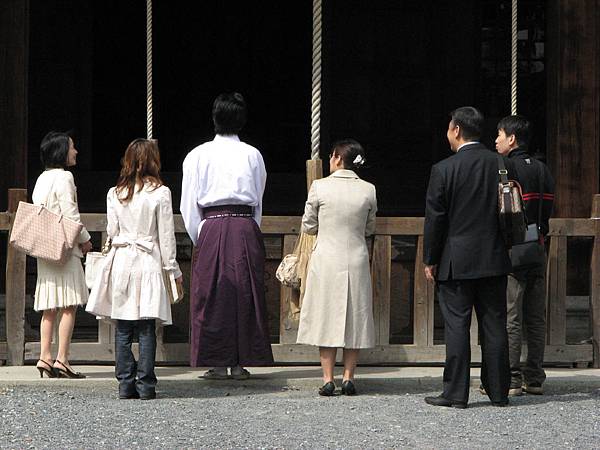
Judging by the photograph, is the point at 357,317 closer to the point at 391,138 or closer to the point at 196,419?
the point at 196,419

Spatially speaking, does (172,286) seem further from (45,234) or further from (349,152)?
(349,152)

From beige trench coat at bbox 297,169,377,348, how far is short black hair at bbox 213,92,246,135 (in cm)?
64

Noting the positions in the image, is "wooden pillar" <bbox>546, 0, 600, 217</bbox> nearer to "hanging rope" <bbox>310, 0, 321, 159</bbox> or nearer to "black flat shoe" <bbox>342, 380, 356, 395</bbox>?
"hanging rope" <bbox>310, 0, 321, 159</bbox>

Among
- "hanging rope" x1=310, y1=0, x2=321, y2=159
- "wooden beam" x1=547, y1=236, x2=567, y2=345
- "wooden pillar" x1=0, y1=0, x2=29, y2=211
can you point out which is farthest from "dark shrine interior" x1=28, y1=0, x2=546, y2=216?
"wooden beam" x1=547, y1=236, x2=567, y2=345

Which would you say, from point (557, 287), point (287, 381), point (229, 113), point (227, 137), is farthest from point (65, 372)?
point (557, 287)

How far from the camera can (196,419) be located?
6.80 m

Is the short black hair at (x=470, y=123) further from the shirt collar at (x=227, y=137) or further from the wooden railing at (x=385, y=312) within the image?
the shirt collar at (x=227, y=137)

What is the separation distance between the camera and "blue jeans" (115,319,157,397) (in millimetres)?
7484

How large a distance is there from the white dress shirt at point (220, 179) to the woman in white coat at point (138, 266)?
1.07ft

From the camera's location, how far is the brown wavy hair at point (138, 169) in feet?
24.7

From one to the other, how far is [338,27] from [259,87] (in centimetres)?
106

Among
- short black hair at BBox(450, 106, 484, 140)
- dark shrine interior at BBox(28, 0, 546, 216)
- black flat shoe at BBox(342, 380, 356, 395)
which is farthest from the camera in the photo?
dark shrine interior at BBox(28, 0, 546, 216)

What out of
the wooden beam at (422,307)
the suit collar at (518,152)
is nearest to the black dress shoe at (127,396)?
the wooden beam at (422,307)

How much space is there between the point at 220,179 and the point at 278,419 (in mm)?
1673
